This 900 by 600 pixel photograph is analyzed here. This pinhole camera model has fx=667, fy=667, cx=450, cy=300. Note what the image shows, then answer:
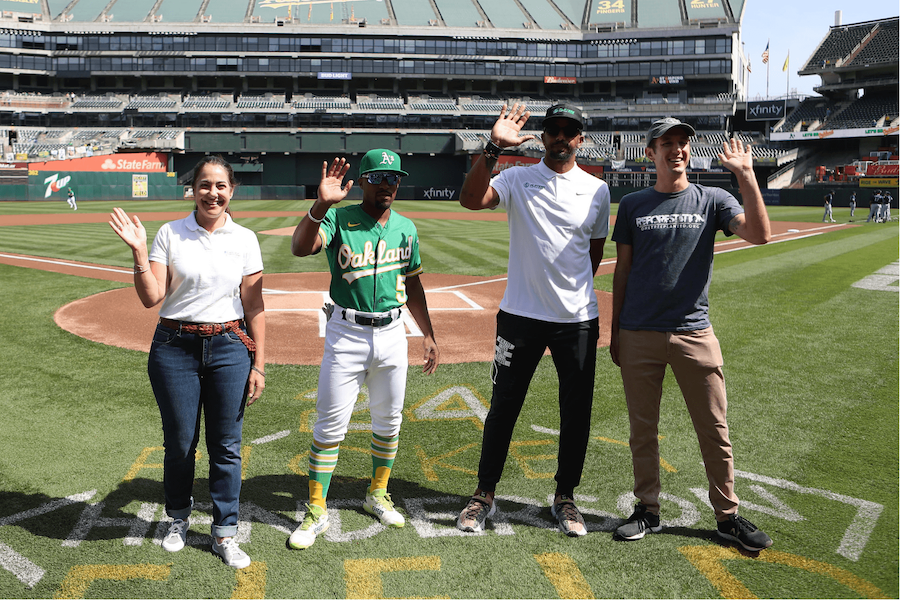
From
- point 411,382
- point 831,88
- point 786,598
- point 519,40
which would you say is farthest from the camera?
point 519,40

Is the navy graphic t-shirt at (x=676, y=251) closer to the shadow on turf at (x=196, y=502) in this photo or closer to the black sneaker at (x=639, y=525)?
the black sneaker at (x=639, y=525)

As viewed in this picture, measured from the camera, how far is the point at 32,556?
12.4 ft

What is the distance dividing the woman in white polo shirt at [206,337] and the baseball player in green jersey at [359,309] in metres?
0.38

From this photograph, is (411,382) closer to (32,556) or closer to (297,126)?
(32,556)

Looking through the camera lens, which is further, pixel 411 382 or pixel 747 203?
pixel 411 382

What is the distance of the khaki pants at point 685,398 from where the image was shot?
409 cm

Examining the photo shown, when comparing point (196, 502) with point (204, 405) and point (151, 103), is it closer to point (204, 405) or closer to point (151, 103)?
point (204, 405)

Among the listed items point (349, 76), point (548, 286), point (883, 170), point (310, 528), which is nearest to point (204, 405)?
point (310, 528)

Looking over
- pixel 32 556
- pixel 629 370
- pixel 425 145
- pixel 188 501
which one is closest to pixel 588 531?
pixel 629 370

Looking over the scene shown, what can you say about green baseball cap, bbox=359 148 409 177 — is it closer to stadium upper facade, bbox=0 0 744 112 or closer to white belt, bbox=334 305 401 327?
white belt, bbox=334 305 401 327

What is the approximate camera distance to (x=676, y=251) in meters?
4.11

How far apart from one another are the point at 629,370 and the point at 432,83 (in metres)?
69.1

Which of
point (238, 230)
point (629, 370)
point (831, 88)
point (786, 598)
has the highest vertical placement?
point (831, 88)

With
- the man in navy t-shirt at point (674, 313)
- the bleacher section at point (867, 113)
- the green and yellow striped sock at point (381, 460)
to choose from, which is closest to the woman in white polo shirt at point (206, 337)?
the green and yellow striped sock at point (381, 460)
